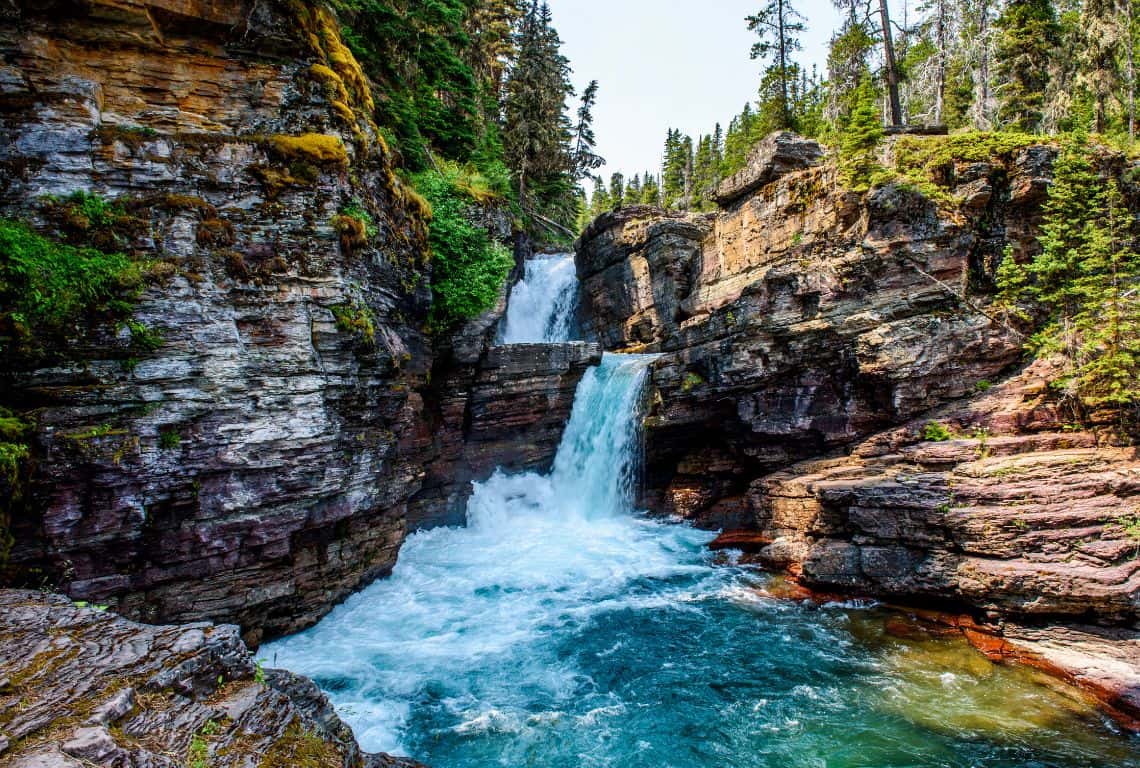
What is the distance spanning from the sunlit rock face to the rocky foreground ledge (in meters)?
2.17

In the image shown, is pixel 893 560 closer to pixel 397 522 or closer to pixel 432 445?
pixel 397 522

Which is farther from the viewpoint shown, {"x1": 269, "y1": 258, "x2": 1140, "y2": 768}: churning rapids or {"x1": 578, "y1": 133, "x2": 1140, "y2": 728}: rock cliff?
{"x1": 578, "y1": 133, "x2": 1140, "y2": 728}: rock cliff

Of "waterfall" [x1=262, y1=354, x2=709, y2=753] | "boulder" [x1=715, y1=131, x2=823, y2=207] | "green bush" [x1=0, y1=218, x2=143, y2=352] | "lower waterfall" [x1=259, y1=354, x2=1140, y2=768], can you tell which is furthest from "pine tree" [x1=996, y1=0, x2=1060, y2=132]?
"green bush" [x1=0, y1=218, x2=143, y2=352]

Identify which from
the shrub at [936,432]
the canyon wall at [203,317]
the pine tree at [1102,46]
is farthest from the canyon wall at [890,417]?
the pine tree at [1102,46]

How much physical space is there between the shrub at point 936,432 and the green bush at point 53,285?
17.2 metres

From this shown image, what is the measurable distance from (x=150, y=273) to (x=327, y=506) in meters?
5.24

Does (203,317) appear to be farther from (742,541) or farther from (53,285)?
(742,541)

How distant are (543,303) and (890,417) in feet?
56.7

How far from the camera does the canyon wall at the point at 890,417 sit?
10.0 metres

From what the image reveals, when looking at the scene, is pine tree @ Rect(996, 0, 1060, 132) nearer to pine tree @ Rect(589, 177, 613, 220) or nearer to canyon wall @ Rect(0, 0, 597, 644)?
canyon wall @ Rect(0, 0, 597, 644)

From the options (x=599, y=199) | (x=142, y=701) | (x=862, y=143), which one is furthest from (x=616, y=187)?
(x=142, y=701)

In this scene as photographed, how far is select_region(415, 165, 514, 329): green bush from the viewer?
50.4ft

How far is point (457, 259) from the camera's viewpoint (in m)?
15.7

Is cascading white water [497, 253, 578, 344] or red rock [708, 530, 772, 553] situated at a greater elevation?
cascading white water [497, 253, 578, 344]
